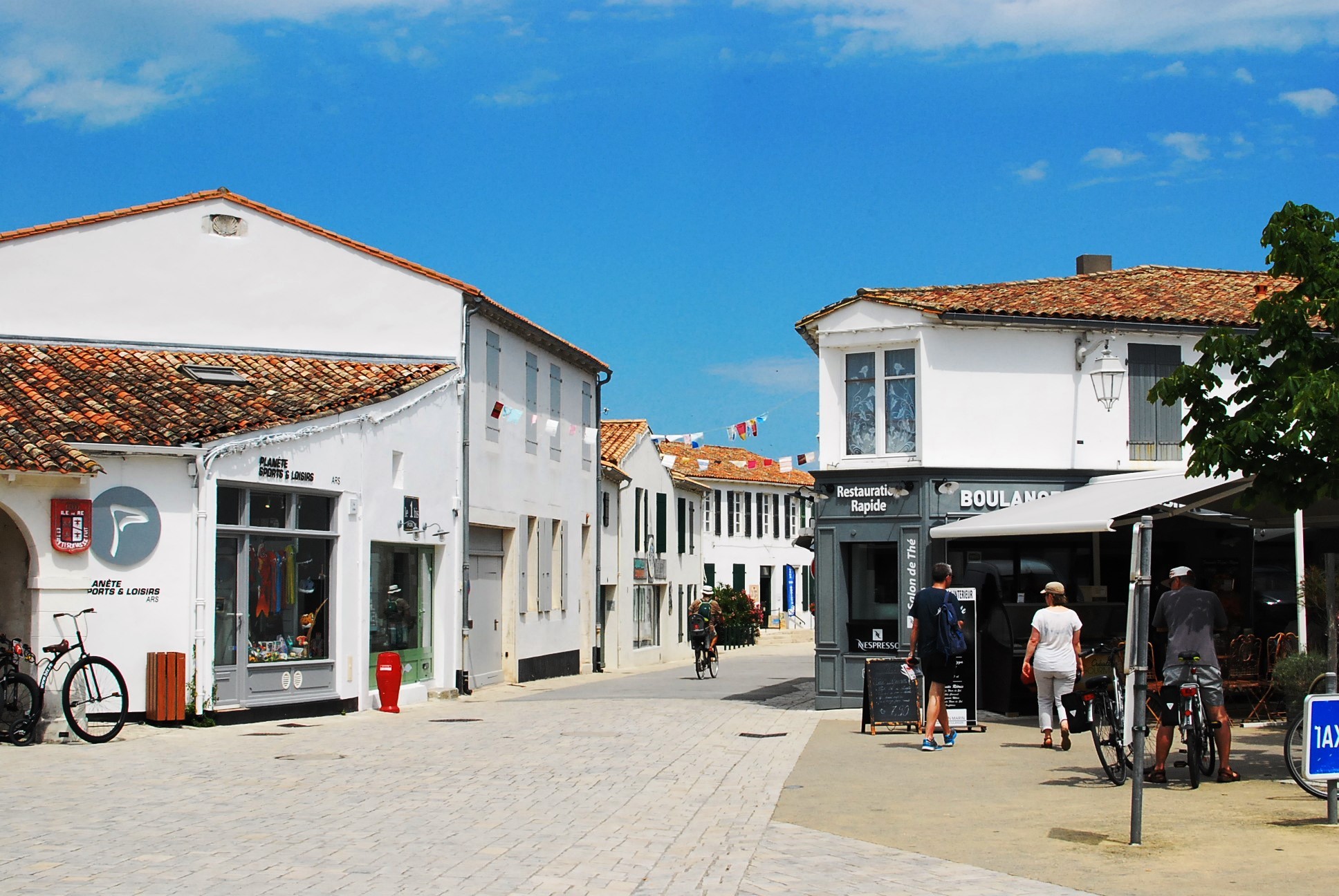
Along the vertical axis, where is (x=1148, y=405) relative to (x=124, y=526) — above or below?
above

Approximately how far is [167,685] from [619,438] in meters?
24.1

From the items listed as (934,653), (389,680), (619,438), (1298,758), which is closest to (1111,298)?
(934,653)

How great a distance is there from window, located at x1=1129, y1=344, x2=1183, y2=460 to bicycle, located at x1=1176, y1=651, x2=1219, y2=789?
10.5 metres

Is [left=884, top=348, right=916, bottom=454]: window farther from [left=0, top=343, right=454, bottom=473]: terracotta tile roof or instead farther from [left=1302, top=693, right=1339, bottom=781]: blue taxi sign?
[left=1302, top=693, right=1339, bottom=781]: blue taxi sign

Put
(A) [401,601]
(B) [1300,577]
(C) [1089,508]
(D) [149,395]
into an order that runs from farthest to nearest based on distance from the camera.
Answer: (A) [401,601], (D) [149,395], (C) [1089,508], (B) [1300,577]

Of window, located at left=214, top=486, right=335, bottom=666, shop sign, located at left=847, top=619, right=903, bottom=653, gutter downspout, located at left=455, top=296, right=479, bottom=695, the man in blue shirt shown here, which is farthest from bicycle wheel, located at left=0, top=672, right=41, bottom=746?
shop sign, located at left=847, top=619, right=903, bottom=653

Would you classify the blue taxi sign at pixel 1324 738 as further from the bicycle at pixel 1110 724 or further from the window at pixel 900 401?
the window at pixel 900 401

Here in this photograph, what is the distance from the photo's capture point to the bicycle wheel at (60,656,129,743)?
15.9 m

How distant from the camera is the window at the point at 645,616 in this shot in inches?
1613

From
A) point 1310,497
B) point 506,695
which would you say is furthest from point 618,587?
point 1310,497

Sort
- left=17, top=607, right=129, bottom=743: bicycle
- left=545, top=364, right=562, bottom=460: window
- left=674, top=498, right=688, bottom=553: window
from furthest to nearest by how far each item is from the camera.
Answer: left=674, top=498, right=688, bottom=553: window
left=545, top=364, right=562, bottom=460: window
left=17, top=607, right=129, bottom=743: bicycle

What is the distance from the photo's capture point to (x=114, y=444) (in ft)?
56.5

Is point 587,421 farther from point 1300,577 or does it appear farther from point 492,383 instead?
point 1300,577

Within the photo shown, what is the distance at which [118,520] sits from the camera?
56.9 ft
